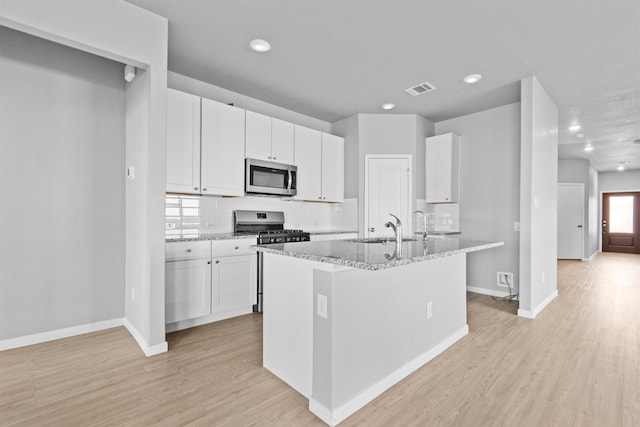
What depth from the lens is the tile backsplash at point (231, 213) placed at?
11.5 feet

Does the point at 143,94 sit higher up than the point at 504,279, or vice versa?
the point at 143,94

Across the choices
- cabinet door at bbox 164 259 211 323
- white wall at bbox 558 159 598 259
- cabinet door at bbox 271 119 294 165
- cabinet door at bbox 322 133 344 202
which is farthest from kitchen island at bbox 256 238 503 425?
white wall at bbox 558 159 598 259

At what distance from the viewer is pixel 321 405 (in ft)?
5.78

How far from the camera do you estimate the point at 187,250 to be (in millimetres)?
3023

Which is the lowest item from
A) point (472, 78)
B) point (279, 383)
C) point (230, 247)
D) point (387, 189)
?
point (279, 383)

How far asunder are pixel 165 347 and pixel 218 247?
1019mm

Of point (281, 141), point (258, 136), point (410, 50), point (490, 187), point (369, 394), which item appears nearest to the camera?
point (369, 394)

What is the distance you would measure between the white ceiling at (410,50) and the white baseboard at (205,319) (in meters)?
2.62

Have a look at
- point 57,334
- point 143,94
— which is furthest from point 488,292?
point 57,334

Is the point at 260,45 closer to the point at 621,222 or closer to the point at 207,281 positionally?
the point at 207,281

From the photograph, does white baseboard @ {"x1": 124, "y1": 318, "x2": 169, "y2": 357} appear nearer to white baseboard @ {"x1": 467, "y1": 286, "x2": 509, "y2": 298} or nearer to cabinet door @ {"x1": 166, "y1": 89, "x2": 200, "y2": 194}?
cabinet door @ {"x1": 166, "y1": 89, "x2": 200, "y2": 194}

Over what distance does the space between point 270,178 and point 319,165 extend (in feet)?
3.11

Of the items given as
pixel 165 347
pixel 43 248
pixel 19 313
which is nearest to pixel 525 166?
pixel 165 347

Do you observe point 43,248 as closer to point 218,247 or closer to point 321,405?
point 218,247
